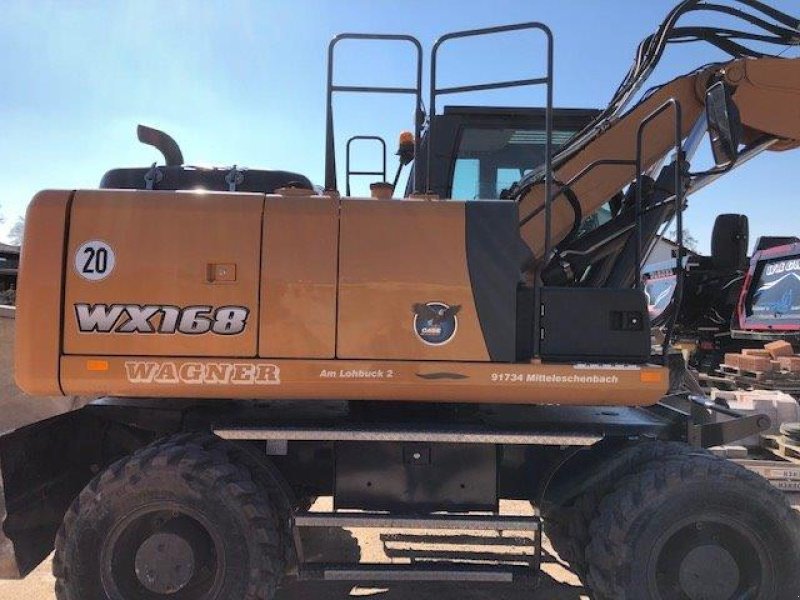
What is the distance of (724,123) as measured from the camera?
9.54ft

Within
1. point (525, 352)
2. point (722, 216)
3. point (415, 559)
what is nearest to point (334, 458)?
point (415, 559)

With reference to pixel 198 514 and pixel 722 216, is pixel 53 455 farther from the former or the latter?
pixel 722 216

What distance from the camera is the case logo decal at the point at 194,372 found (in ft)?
9.91

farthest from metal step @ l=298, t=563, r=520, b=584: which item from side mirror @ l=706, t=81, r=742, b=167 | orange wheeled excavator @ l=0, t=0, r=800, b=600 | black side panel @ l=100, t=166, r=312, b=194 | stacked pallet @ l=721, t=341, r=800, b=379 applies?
stacked pallet @ l=721, t=341, r=800, b=379

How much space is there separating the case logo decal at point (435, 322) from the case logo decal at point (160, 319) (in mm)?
806

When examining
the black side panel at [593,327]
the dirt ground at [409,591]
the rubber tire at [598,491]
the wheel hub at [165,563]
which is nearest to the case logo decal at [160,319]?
the wheel hub at [165,563]

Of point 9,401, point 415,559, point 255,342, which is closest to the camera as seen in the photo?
point 255,342

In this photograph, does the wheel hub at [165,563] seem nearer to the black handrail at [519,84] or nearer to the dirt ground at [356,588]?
the dirt ground at [356,588]

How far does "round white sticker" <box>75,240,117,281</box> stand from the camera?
3.03m

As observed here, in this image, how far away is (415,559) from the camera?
330 centimetres

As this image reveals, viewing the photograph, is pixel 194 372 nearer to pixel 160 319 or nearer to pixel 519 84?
pixel 160 319

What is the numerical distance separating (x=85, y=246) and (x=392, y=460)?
1833 mm

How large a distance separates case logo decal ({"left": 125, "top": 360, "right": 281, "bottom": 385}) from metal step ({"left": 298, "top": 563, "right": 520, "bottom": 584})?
0.98m

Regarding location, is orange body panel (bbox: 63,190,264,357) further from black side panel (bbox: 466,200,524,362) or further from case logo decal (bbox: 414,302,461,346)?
black side panel (bbox: 466,200,524,362)
